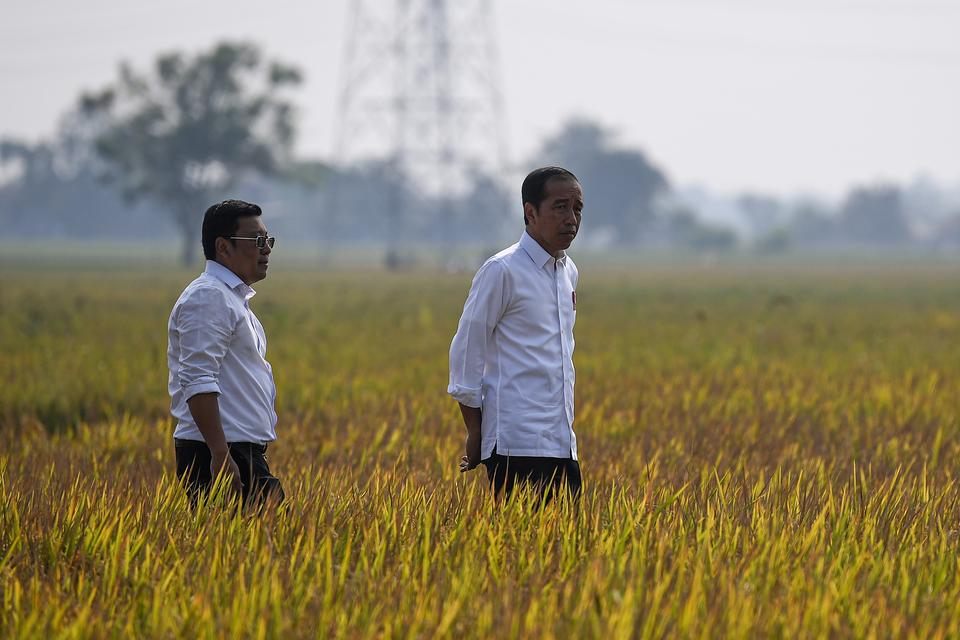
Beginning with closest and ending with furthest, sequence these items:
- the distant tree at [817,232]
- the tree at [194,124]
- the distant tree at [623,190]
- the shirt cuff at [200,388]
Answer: the shirt cuff at [200,388] < the tree at [194,124] < the distant tree at [623,190] < the distant tree at [817,232]

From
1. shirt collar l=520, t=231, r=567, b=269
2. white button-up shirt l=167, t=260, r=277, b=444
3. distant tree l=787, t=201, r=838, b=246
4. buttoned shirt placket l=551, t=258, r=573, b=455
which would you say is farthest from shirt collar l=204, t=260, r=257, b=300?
distant tree l=787, t=201, r=838, b=246

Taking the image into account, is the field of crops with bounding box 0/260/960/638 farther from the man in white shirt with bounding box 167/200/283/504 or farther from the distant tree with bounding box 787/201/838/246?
the distant tree with bounding box 787/201/838/246

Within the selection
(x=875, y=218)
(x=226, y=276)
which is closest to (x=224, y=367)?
(x=226, y=276)

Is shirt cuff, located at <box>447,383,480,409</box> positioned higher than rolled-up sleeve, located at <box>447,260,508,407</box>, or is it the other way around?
rolled-up sleeve, located at <box>447,260,508,407</box>

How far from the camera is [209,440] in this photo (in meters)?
4.26

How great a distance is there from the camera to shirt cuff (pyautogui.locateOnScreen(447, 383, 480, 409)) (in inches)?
178

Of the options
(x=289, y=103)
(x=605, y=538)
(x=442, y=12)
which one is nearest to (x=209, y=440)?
Result: (x=605, y=538)

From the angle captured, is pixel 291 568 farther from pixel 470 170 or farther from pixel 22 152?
pixel 22 152

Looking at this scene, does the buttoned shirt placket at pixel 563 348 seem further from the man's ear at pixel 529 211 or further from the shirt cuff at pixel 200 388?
the shirt cuff at pixel 200 388

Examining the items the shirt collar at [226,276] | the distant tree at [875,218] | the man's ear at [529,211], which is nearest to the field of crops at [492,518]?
the shirt collar at [226,276]

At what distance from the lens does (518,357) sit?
455 cm

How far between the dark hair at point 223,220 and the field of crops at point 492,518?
95cm

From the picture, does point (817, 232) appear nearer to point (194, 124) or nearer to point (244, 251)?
point (194, 124)

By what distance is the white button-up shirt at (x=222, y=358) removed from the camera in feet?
14.0
